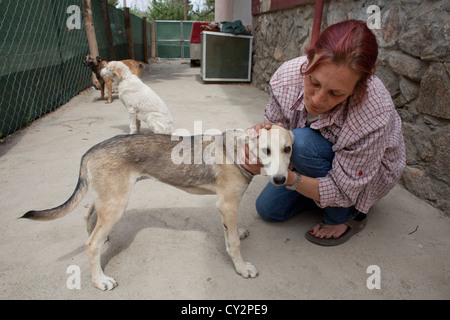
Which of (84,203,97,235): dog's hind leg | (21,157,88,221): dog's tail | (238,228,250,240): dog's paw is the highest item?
(21,157,88,221): dog's tail

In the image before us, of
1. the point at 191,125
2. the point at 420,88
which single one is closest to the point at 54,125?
the point at 191,125

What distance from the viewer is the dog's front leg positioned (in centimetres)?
201

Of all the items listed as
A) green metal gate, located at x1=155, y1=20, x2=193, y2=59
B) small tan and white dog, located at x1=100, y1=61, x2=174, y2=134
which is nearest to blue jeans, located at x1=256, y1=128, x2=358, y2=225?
small tan and white dog, located at x1=100, y1=61, x2=174, y2=134

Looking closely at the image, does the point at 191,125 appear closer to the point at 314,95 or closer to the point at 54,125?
the point at 54,125

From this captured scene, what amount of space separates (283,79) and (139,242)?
1.76 metres

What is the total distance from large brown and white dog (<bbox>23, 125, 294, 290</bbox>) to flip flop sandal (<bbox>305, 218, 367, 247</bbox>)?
2.10 feet

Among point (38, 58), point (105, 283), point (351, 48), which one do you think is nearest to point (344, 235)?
point (351, 48)

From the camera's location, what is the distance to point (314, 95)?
5.74 ft

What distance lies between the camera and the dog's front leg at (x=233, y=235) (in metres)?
2.01

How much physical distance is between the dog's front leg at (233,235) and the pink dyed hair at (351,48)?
3.47 feet

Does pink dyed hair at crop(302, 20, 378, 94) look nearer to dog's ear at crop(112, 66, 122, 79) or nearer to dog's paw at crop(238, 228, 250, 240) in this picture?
dog's paw at crop(238, 228, 250, 240)

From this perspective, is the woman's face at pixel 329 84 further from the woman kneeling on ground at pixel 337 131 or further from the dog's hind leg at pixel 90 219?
the dog's hind leg at pixel 90 219

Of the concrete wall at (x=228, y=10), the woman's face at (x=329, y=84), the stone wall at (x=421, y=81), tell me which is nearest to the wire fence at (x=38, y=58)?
the woman's face at (x=329, y=84)

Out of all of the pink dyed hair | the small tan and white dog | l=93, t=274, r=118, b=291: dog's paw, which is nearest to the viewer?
the pink dyed hair
